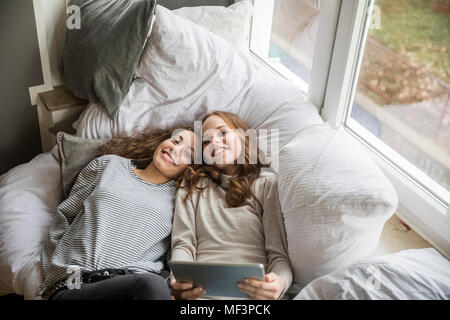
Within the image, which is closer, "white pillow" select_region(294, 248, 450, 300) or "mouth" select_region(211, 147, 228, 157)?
"white pillow" select_region(294, 248, 450, 300)

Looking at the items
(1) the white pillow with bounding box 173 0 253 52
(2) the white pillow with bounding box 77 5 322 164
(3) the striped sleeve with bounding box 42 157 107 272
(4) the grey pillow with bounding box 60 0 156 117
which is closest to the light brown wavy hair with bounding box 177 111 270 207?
(2) the white pillow with bounding box 77 5 322 164

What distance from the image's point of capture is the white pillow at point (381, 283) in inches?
41.8

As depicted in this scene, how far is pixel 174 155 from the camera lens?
150 cm

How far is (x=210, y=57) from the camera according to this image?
1664 mm

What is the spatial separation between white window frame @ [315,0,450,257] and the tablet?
57cm

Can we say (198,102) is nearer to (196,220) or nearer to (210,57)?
(210,57)

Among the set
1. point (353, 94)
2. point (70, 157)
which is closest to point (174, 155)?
point (70, 157)

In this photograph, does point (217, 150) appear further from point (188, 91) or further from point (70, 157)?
point (70, 157)

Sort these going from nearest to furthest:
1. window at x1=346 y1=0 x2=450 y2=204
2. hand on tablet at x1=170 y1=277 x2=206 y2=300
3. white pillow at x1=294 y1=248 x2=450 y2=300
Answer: white pillow at x1=294 y1=248 x2=450 y2=300 < hand on tablet at x1=170 y1=277 x2=206 y2=300 < window at x1=346 y1=0 x2=450 y2=204

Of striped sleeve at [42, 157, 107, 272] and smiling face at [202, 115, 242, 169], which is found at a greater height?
smiling face at [202, 115, 242, 169]

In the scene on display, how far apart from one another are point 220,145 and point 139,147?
30 cm

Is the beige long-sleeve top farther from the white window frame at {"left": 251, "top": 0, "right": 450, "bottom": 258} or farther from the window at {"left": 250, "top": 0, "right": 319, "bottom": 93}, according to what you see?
the window at {"left": 250, "top": 0, "right": 319, "bottom": 93}

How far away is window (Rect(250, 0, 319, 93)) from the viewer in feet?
6.23
